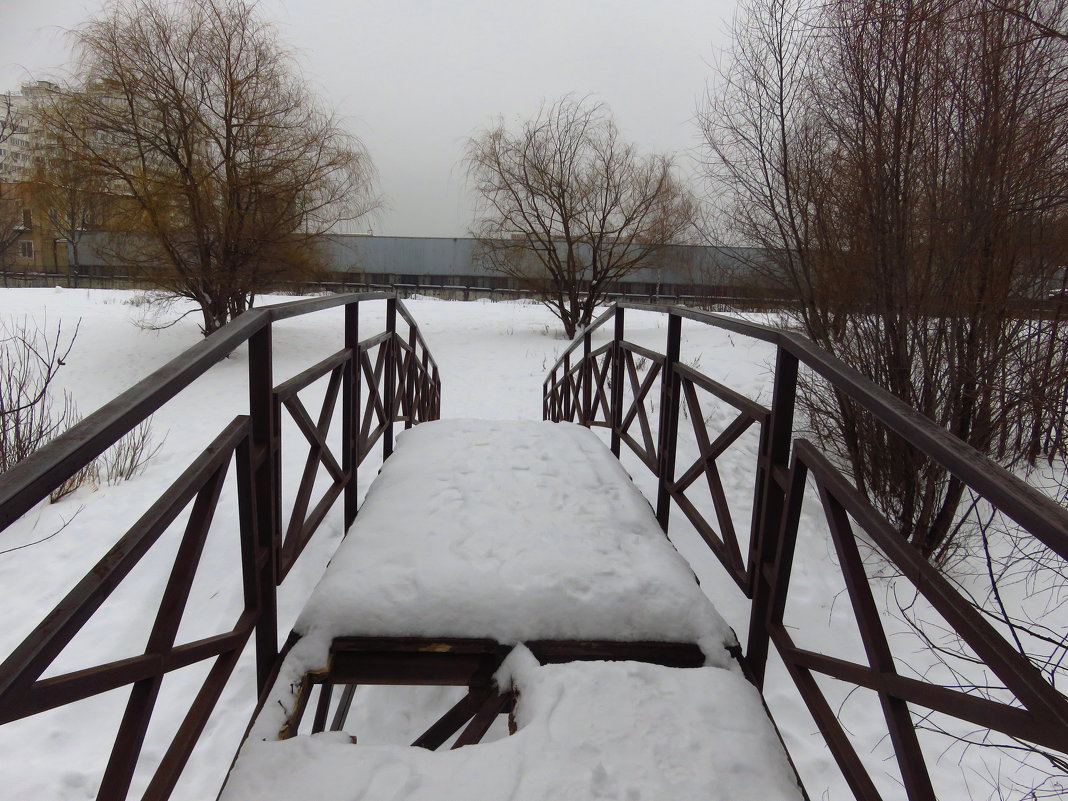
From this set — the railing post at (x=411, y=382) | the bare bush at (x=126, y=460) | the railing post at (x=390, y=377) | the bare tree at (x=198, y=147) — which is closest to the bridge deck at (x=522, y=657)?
the railing post at (x=390, y=377)

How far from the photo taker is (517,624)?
6.21ft

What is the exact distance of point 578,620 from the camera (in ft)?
6.32

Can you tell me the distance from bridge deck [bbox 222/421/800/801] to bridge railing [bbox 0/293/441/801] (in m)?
0.16

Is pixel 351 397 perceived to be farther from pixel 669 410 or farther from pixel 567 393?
pixel 567 393

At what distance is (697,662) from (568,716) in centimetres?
54

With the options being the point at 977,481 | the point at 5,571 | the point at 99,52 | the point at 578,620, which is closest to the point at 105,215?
the point at 99,52

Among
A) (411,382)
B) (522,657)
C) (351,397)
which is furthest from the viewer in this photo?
(411,382)

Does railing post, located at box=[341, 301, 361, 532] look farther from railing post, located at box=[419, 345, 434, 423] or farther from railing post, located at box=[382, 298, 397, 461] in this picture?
railing post, located at box=[419, 345, 434, 423]

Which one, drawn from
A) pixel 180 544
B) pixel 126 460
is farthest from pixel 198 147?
pixel 180 544

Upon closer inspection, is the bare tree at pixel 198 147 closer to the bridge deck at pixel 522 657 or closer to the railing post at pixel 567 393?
the railing post at pixel 567 393

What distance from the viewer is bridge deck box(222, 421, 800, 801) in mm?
1434

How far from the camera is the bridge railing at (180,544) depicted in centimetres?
96

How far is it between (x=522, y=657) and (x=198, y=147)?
1302cm

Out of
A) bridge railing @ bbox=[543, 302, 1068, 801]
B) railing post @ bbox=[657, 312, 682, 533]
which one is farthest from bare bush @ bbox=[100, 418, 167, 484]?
bridge railing @ bbox=[543, 302, 1068, 801]
